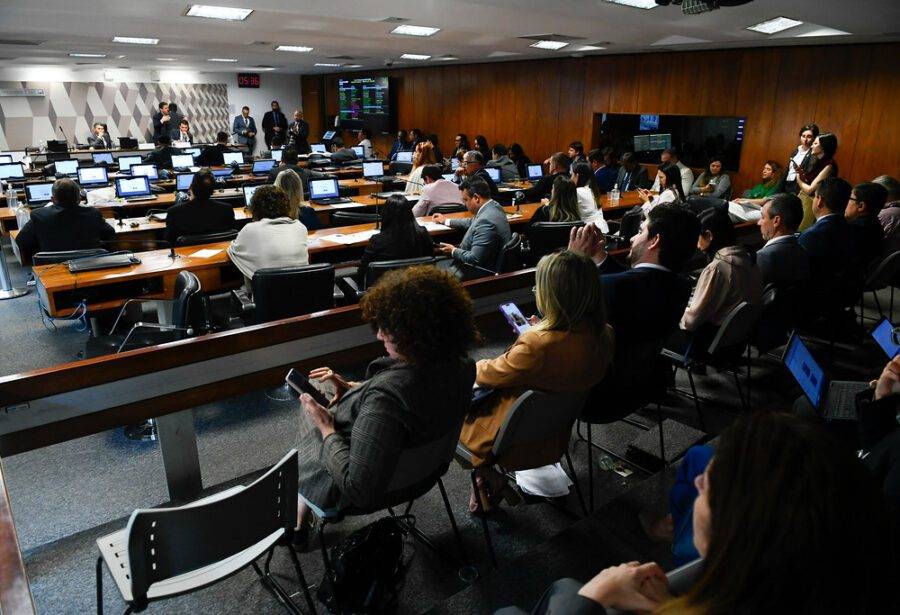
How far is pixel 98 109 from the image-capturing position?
45.4ft

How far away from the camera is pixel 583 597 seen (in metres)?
1.09

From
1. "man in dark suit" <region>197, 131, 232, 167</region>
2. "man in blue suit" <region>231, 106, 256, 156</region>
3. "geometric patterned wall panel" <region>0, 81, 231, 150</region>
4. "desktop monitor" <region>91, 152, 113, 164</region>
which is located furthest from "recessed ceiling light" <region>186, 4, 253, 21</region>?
"geometric patterned wall panel" <region>0, 81, 231, 150</region>

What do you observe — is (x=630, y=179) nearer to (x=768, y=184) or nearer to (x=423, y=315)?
(x=768, y=184)

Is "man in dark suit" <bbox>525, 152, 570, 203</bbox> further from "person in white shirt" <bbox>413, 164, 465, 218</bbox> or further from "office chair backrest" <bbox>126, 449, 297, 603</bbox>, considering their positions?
"office chair backrest" <bbox>126, 449, 297, 603</bbox>

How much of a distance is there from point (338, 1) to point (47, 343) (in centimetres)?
364

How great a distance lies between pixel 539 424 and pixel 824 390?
123 cm

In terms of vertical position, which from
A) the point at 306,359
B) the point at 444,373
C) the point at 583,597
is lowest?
the point at 306,359

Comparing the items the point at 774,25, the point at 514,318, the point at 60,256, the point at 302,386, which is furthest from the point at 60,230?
the point at 774,25

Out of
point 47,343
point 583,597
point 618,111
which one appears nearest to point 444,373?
point 583,597

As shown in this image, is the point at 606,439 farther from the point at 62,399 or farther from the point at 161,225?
the point at 161,225

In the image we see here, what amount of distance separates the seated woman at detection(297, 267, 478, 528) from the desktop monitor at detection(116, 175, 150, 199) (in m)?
6.43

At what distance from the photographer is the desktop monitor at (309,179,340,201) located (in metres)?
6.99

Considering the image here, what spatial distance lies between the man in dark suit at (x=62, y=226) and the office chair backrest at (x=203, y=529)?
13.0 feet

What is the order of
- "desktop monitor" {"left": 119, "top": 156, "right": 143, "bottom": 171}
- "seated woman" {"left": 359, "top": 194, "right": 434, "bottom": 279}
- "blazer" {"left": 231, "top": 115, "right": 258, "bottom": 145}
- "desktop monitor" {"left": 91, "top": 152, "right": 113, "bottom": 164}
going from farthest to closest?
"blazer" {"left": 231, "top": 115, "right": 258, "bottom": 145} → "desktop monitor" {"left": 91, "top": 152, "right": 113, "bottom": 164} → "desktop monitor" {"left": 119, "top": 156, "right": 143, "bottom": 171} → "seated woman" {"left": 359, "top": 194, "right": 434, "bottom": 279}
